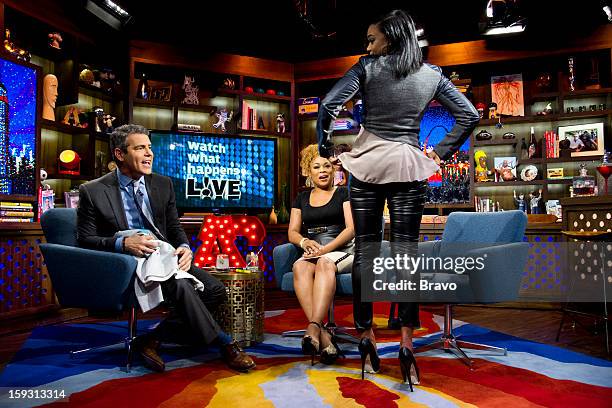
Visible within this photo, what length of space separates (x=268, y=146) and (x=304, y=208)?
9.56 ft

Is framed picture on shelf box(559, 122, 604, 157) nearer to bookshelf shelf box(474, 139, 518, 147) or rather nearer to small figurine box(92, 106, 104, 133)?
bookshelf shelf box(474, 139, 518, 147)

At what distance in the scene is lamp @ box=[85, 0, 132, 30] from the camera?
460 centimetres

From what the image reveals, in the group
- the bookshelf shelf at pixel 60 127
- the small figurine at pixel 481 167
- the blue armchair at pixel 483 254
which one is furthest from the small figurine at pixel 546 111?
the bookshelf shelf at pixel 60 127

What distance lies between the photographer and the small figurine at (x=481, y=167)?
5.87m

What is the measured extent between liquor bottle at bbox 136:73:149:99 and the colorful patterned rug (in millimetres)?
3268

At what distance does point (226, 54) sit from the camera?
6203mm

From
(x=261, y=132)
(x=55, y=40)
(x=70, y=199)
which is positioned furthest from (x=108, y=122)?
(x=261, y=132)

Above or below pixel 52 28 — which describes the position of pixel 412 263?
below

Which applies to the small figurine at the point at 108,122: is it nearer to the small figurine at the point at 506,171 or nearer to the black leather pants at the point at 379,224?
the black leather pants at the point at 379,224

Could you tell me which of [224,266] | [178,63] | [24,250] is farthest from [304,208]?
[178,63]

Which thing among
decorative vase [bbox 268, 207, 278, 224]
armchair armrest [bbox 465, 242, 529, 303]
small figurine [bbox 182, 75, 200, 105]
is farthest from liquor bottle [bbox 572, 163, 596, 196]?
small figurine [bbox 182, 75, 200, 105]

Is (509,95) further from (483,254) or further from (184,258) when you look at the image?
(184,258)

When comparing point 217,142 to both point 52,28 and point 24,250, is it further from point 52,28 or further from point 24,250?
point 24,250

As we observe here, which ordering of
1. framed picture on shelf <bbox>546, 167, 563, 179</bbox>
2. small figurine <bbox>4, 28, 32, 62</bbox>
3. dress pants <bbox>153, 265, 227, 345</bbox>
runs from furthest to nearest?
framed picture on shelf <bbox>546, 167, 563, 179</bbox>
small figurine <bbox>4, 28, 32, 62</bbox>
dress pants <bbox>153, 265, 227, 345</bbox>
